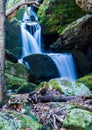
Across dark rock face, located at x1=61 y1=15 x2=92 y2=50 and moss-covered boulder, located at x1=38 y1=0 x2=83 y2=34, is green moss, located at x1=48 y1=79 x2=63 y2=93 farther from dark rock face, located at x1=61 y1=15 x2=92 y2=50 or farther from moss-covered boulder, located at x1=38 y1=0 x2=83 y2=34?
moss-covered boulder, located at x1=38 y1=0 x2=83 y2=34

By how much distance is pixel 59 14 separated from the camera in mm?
19688

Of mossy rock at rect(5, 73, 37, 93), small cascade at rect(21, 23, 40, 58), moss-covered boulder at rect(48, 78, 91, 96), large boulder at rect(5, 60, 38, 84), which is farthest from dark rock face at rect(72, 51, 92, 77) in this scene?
moss-covered boulder at rect(48, 78, 91, 96)

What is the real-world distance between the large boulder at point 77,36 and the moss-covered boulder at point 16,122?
13.1 metres

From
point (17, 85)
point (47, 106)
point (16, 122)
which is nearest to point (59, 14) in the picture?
point (17, 85)

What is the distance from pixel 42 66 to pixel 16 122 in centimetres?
1083

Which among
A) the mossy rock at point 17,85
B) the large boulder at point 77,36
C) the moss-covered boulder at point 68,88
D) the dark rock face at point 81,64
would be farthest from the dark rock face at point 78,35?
the moss-covered boulder at point 68,88

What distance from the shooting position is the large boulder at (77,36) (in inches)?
706

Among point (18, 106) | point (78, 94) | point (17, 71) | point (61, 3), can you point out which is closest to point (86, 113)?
point (18, 106)

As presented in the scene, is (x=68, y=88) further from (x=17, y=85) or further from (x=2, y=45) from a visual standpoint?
(x=2, y=45)

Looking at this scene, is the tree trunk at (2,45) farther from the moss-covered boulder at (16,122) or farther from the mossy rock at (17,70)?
the mossy rock at (17,70)

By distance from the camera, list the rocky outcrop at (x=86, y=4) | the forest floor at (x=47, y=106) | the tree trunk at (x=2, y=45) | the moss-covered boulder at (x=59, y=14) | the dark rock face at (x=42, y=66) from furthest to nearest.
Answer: the moss-covered boulder at (x=59, y=14) → the dark rock face at (x=42, y=66) → the rocky outcrop at (x=86, y=4) → the tree trunk at (x=2, y=45) → the forest floor at (x=47, y=106)

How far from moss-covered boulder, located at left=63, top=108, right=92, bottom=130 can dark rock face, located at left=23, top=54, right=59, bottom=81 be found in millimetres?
9443

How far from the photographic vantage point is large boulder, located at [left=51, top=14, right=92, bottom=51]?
17922 millimetres

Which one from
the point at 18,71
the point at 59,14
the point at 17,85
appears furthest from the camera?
the point at 59,14
